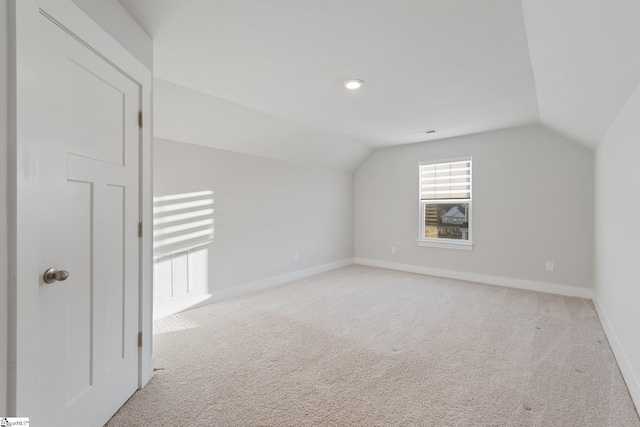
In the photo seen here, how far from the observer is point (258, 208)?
14.4 ft

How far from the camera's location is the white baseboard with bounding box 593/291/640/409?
1.82m

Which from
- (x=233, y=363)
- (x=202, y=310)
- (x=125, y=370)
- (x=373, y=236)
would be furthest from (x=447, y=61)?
(x=373, y=236)

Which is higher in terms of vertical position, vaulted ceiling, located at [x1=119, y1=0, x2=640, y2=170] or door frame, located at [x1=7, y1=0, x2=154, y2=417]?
vaulted ceiling, located at [x1=119, y1=0, x2=640, y2=170]

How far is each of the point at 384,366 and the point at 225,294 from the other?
238 centimetres

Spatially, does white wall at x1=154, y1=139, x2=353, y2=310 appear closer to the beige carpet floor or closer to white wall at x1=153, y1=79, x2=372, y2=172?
white wall at x1=153, y1=79, x2=372, y2=172

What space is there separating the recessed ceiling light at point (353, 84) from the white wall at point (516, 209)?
8.96 feet

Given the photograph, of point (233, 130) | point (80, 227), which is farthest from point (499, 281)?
point (80, 227)

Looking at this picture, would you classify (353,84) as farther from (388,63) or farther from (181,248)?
(181,248)

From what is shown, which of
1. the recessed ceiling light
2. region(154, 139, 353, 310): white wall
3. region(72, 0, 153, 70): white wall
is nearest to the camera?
region(72, 0, 153, 70): white wall

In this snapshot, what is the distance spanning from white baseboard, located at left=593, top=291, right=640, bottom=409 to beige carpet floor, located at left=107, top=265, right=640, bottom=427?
54 mm

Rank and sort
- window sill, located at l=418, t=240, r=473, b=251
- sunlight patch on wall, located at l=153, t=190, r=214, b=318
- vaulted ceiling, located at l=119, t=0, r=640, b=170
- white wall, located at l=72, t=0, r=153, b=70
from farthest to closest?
window sill, located at l=418, t=240, r=473, b=251 < sunlight patch on wall, located at l=153, t=190, r=214, b=318 < vaulted ceiling, located at l=119, t=0, r=640, b=170 < white wall, located at l=72, t=0, r=153, b=70

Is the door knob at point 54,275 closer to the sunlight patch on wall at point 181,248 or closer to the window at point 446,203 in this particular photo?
the sunlight patch on wall at point 181,248

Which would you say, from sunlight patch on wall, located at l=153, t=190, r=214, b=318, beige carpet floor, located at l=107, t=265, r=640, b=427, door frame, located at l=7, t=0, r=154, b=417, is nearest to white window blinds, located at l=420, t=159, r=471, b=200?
beige carpet floor, located at l=107, t=265, r=640, b=427

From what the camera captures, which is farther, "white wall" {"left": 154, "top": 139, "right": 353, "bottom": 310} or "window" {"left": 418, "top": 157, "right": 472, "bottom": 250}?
"window" {"left": 418, "top": 157, "right": 472, "bottom": 250}
